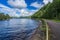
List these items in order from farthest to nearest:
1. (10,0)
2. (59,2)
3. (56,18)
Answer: (59,2)
(56,18)
(10,0)

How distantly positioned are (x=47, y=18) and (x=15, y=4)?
687 inches

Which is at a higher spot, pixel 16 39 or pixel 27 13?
pixel 27 13

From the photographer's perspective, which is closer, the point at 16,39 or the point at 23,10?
the point at 16,39

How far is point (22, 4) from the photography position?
60.6ft

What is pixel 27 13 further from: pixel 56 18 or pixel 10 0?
pixel 56 18

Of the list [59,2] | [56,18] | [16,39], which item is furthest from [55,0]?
[16,39]

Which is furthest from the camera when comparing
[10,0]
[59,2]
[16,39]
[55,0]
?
[55,0]

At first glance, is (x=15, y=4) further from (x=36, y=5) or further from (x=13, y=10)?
(x=36, y=5)

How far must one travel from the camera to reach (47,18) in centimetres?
3544

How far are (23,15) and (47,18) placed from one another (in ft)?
52.6

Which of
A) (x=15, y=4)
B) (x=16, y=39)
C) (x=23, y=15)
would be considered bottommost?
(x=16, y=39)

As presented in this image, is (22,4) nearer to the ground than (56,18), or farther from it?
farther from it

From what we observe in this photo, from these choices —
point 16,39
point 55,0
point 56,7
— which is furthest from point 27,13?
point 55,0

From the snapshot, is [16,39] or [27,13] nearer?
[16,39]
